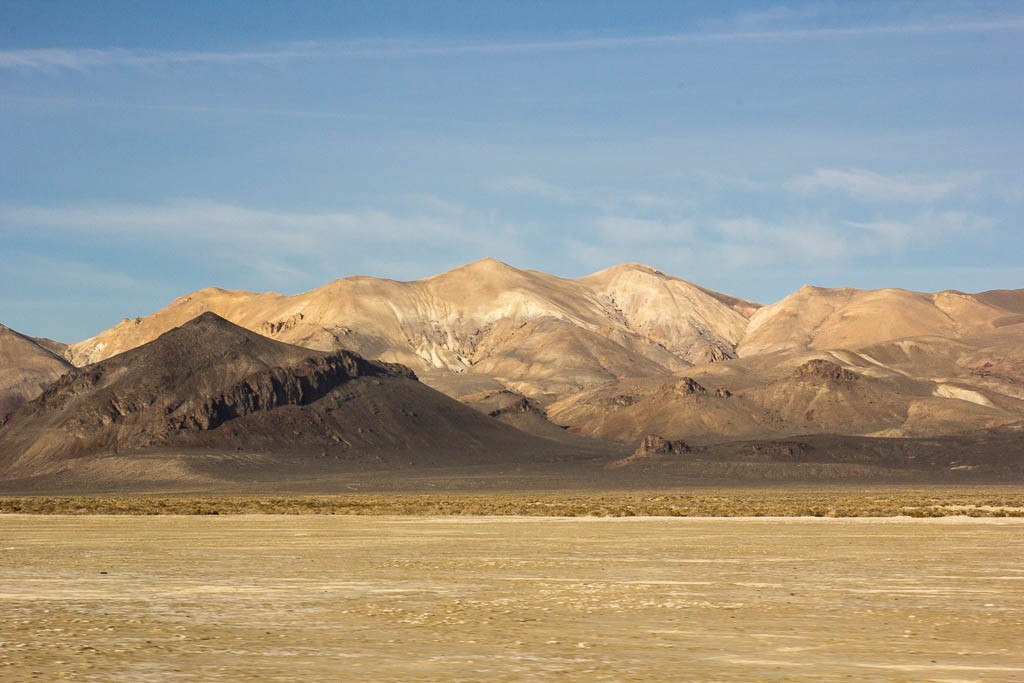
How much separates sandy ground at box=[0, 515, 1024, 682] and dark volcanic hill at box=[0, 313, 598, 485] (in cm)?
10136

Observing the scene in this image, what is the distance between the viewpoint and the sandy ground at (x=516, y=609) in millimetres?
15359

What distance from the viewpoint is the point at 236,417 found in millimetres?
160750

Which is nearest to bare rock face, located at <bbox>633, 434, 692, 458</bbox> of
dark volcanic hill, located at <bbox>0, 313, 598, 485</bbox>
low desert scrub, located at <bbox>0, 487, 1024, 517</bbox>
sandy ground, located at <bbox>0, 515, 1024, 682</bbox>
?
dark volcanic hill, located at <bbox>0, 313, 598, 485</bbox>

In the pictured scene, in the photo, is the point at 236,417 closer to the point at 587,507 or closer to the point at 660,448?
the point at 660,448

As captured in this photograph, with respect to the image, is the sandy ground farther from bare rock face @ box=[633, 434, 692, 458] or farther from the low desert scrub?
bare rock face @ box=[633, 434, 692, 458]

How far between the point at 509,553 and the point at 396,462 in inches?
4382

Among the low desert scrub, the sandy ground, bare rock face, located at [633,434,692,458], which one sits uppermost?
bare rock face, located at [633,434,692,458]

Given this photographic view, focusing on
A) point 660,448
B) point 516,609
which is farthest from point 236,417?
point 516,609

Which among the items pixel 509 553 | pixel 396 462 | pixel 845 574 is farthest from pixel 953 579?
pixel 396 462

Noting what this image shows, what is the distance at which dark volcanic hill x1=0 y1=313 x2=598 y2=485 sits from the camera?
148 metres

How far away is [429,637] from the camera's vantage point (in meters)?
18.3

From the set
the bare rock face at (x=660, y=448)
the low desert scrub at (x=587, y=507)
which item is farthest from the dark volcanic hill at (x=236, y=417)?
the low desert scrub at (x=587, y=507)

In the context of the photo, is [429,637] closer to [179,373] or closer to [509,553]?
[509,553]

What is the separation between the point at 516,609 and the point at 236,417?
143 meters
